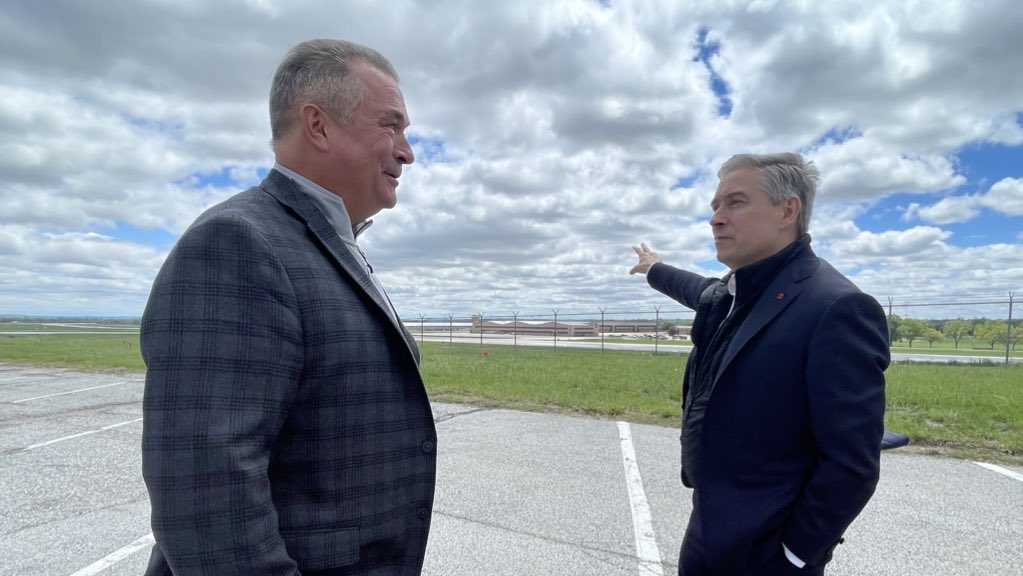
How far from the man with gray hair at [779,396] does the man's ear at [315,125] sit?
1541 mm

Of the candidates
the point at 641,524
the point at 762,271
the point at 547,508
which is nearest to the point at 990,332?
the point at 641,524

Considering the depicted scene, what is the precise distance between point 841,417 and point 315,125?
5.84 ft

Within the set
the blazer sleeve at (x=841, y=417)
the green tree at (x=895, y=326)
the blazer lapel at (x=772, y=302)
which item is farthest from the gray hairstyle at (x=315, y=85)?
the green tree at (x=895, y=326)

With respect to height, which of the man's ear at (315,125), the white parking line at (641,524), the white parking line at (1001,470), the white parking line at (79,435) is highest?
the man's ear at (315,125)

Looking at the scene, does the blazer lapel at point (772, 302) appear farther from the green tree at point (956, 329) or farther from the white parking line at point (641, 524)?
the green tree at point (956, 329)

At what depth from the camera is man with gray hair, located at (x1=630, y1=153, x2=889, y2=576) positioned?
1.78m

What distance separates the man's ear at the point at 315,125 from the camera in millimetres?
1409

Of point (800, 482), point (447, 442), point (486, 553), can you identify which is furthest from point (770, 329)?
point (447, 442)

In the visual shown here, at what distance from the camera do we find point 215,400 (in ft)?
3.34

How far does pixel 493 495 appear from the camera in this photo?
470 centimetres

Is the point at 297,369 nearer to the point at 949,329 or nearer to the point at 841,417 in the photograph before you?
the point at 841,417

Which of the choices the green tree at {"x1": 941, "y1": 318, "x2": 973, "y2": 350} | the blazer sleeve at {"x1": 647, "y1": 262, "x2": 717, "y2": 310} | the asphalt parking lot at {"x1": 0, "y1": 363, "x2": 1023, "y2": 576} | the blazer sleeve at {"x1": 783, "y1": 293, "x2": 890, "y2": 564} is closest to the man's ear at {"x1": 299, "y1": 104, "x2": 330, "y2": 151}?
the blazer sleeve at {"x1": 783, "y1": 293, "x2": 890, "y2": 564}

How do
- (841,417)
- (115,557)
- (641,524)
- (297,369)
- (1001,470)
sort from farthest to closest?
(1001,470) → (641,524) → (115,557) → (841,417) → (297,369)

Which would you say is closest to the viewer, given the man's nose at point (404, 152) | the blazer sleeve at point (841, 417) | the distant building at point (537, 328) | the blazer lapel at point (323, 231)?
the blazer lapel at point (323, 231)
